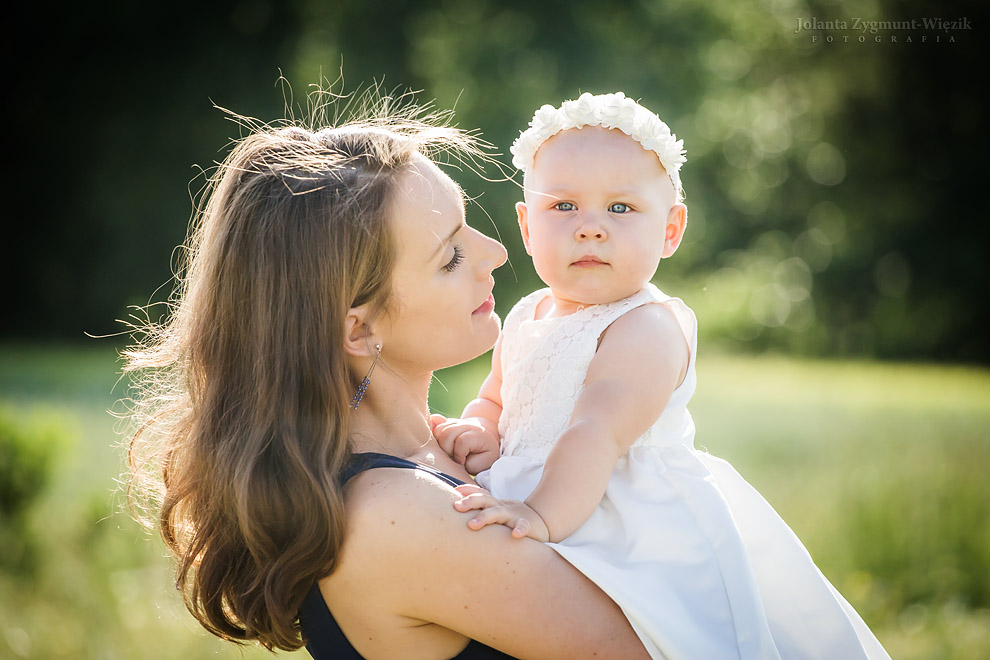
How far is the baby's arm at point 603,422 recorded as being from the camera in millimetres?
1912

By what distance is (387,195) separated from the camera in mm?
2092

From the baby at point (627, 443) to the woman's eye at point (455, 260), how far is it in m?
0.19

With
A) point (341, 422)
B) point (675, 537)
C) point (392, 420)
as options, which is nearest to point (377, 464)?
point (341, 422)

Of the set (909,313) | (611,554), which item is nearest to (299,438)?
(611,554)

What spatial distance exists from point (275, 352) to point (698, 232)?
1866cm

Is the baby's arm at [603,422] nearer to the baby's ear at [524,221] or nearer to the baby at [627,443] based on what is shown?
the baby at [627,443]

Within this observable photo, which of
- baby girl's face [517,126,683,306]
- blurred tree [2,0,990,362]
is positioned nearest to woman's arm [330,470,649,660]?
baby girl's face [517,126,683,306]

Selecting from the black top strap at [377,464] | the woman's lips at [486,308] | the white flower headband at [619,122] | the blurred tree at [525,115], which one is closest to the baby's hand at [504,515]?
the black top strap at [377,464]

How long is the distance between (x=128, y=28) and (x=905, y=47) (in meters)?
16.7

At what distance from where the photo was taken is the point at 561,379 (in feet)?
7.07

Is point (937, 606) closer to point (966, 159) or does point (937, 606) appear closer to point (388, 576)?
point (388, 576)

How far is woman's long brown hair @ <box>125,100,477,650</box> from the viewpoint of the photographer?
1.96 m

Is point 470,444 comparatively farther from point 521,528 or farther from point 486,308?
point 521,528

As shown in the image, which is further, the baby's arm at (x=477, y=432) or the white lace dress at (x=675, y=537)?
the baby's arm at (x=477, y=432)
